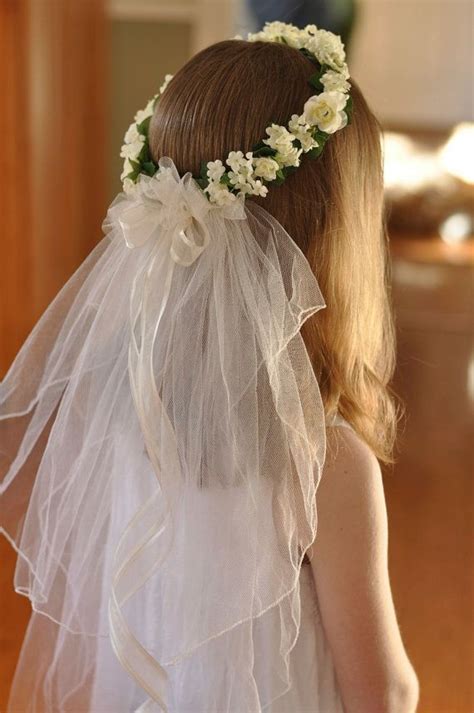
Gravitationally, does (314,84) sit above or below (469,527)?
above

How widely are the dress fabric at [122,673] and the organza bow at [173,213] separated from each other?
238mm

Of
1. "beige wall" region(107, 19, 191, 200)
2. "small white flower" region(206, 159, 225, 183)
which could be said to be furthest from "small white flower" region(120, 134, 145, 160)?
"beige wall" region(107, 19, 191, 200)

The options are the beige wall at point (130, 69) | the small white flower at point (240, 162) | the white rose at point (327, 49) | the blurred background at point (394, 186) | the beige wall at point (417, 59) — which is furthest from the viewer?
the beige wall at point (417, 59)

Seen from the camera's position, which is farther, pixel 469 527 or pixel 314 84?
pixel 469 527

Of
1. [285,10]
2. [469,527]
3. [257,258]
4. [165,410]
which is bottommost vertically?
[469,527]

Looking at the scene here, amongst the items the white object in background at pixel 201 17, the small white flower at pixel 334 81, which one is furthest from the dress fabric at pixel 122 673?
the white object in background at pixel 201 17

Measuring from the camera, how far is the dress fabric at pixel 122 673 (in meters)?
1.00

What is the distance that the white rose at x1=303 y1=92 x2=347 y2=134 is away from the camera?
901 mm

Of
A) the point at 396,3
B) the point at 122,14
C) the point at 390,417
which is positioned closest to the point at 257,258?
the point at 390,417

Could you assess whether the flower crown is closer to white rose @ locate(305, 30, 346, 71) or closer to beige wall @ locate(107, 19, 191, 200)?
white rose @ locate(305, 30, 346, 71)

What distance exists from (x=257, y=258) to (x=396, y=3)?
4.49 meters

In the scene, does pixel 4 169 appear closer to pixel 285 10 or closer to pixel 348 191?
pixel 285 10

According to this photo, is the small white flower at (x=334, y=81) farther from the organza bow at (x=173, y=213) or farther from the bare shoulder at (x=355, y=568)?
the bare shoulder at (x=355, y=568)

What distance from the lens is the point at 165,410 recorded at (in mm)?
899
